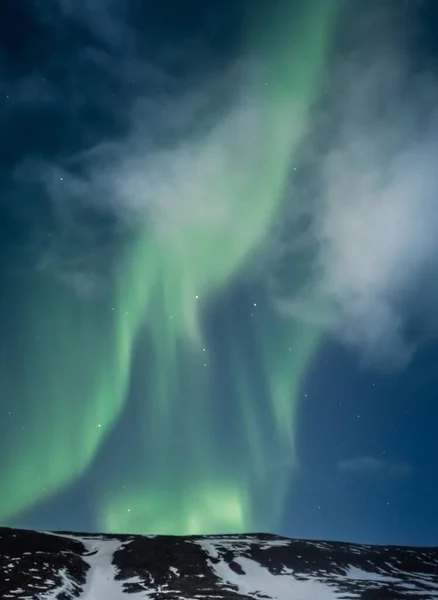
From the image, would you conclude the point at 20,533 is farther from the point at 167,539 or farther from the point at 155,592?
the point at 155,592

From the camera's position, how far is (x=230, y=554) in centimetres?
10094

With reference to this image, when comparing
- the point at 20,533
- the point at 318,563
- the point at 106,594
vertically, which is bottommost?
the point at 106,594

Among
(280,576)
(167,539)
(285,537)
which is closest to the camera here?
(280,576)

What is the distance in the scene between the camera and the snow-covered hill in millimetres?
74938

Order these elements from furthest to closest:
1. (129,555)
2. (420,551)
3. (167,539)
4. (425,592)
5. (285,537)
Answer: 1. (285,537)
2. (420,551)
3. (167,539)
4. (129,555)
5. (425,592)

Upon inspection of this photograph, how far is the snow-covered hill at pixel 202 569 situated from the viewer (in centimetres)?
7494

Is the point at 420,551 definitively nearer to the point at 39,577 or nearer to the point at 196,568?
the point at 196,568

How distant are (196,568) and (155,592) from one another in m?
15.6

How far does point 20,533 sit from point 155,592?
4197 cm

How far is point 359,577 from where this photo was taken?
90.7 m

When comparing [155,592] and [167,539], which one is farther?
[167,539]

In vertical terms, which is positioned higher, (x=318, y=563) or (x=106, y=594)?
(x=318, y=563)

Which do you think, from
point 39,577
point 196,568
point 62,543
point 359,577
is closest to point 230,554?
point 196,568

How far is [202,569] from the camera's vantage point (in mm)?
88000
